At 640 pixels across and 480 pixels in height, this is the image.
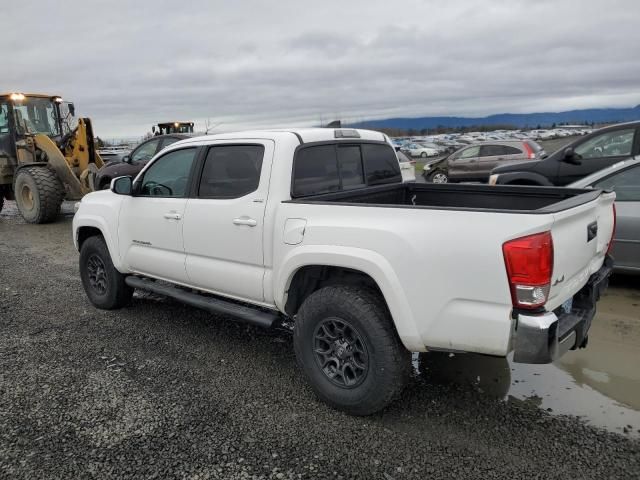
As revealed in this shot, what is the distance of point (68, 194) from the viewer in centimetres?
1211

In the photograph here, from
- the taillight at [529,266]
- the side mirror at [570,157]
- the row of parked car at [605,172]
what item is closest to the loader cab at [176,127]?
the row of parked car at [605,172]

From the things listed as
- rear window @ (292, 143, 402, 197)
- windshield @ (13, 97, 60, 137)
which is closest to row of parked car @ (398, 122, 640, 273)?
rear window @ (292, 143, 402, 197)

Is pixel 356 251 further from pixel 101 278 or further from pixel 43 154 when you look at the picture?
pixel 43 154

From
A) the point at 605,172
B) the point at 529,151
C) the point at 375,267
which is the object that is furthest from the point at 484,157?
the point at 375,267

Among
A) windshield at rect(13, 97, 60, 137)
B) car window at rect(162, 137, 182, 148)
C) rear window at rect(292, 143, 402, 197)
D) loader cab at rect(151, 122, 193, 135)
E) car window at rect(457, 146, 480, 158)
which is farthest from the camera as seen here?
loader cab at rect(151, 122, 193, 135)

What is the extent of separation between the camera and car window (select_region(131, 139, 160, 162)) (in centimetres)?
1162

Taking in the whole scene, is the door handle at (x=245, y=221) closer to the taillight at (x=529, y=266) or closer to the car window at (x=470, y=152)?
the taillight at (x=529, y=266)

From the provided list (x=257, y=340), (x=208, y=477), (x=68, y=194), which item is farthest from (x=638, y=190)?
(x=68, y=194)

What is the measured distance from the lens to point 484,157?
17188 millimetres

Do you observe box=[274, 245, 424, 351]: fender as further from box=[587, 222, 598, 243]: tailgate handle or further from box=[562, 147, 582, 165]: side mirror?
box=[562, 147, 582, 165]: side mirror

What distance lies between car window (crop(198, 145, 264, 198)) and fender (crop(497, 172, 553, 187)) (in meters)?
5.40

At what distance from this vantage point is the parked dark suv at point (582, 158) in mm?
7527

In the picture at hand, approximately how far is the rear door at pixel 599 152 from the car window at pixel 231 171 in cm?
599

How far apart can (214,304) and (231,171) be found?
3.56 feet
